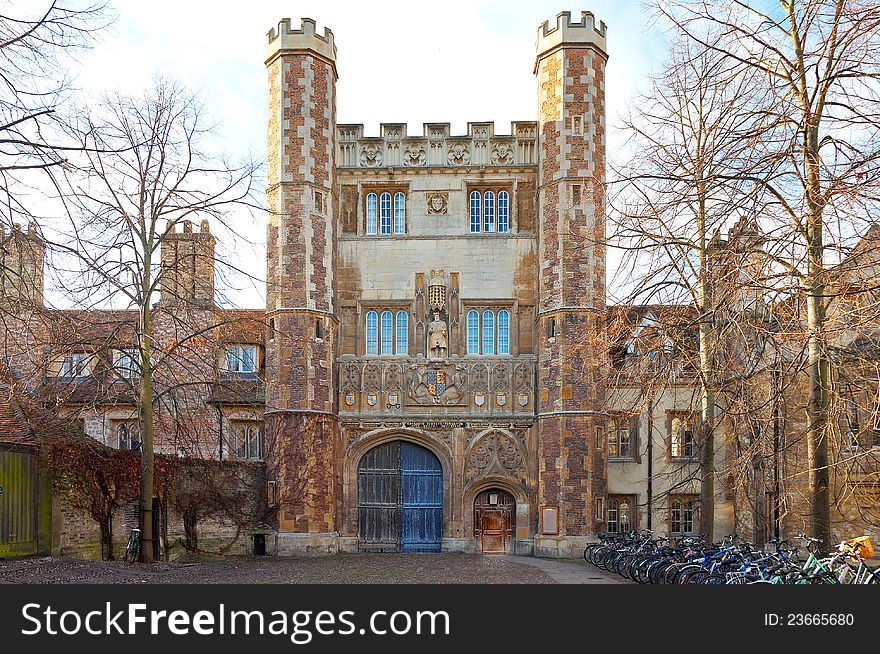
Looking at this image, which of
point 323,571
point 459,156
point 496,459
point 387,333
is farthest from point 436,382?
point 323,571

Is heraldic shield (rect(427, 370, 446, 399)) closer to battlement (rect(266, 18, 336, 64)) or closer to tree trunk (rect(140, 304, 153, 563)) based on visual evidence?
battlement (rect(266, 18, 336, 64))

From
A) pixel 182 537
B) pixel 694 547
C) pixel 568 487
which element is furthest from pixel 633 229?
pixel 182 537

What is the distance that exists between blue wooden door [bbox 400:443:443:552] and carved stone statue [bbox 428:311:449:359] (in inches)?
96.6

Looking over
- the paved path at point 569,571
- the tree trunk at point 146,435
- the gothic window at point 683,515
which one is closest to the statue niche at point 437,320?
the paved path at point 569,571

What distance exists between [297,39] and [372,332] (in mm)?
7712

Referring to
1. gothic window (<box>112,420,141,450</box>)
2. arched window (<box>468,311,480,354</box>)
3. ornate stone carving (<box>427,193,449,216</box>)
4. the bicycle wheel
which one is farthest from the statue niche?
the bicycle wheel

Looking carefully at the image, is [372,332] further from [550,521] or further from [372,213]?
[550,521]

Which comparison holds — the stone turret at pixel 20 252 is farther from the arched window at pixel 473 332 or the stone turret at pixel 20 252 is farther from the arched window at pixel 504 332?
the arched window at pixel 504 332

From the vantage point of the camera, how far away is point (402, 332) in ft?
87.6

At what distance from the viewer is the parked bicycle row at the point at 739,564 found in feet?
40.2

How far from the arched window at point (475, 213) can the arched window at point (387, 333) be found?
3236mm

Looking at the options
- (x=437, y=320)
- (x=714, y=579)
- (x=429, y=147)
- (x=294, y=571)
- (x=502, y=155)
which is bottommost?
(x=294, y=571)

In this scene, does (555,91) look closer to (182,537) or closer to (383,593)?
(182,537)

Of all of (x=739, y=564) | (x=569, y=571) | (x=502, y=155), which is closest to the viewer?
(x=739, y=564)
